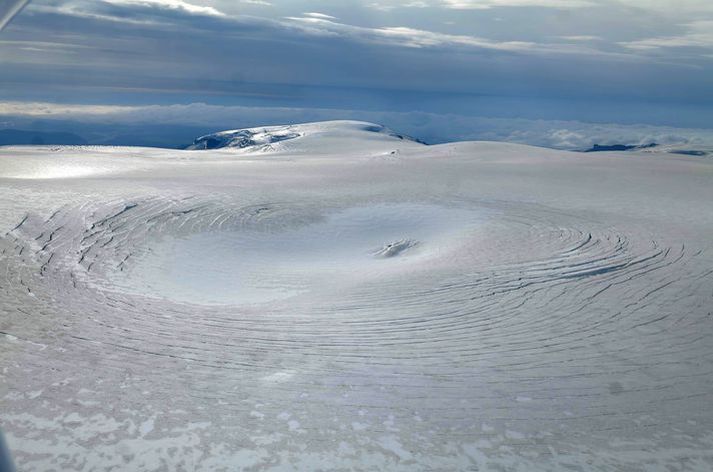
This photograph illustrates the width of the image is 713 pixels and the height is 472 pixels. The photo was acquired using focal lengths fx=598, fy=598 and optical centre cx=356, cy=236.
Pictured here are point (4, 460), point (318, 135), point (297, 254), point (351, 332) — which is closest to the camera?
point (4, 460)

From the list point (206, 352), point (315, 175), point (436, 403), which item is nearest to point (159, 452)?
point (206, 352)

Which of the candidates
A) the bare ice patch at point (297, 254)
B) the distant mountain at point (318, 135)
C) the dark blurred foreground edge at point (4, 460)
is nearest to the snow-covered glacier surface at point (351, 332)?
the bare ice patch at point (297, 254)

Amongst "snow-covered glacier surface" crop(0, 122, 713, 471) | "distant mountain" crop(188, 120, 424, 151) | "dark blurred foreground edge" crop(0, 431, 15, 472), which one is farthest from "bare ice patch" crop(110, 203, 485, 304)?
"distant mountain" crop(188, 120, 424, 151)

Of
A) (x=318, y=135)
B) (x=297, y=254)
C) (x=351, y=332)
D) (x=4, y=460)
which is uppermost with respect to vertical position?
(x=4, y=460)

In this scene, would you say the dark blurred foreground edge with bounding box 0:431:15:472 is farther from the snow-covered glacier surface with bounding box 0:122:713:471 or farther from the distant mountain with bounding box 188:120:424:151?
the distant mountain with bounding box 188:120:424:151

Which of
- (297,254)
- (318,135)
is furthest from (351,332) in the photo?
(318,135)

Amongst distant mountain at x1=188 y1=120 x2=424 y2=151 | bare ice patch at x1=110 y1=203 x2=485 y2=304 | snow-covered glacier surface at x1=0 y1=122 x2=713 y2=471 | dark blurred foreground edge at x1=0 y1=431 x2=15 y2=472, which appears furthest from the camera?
distant mountain at x1=188 y1=120 x2=424 y2=151

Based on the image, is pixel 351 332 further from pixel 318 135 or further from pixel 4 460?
pixel 318 135

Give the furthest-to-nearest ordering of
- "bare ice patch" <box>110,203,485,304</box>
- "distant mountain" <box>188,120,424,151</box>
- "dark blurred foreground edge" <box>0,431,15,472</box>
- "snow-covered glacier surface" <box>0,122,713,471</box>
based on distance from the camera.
Result: 1. "distant mountain" <box>188,120,424,151</box>
2. "bare ice patch" <box>110,203,485,304</box>
3. "snow-covered glacier surface" <box>0,122,713,471</box>
4. "dark blurred foreground edge" <box>0,431,15,472</box>

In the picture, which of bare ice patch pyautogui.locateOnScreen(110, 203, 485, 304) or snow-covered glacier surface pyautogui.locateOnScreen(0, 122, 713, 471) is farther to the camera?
bare ice patch pyautogui.locateOnScreen(110, 203, 485, 304)
